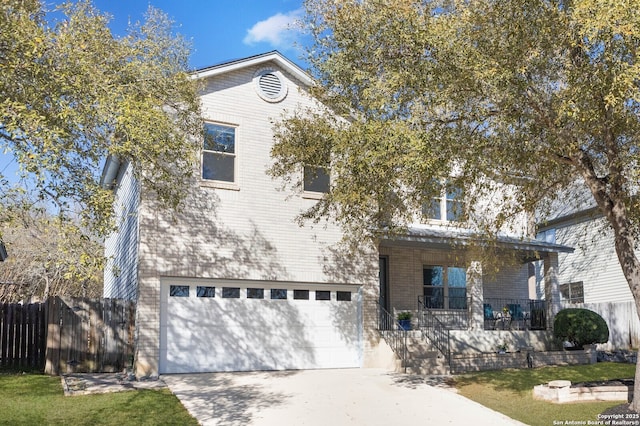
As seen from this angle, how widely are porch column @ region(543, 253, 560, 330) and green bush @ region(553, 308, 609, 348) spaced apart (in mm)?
674

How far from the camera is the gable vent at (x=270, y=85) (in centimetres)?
1688

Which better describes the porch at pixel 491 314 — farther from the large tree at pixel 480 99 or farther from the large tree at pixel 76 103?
the large tree at pixel 76 103

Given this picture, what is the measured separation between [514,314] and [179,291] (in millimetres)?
11756

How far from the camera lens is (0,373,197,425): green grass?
9.70 m

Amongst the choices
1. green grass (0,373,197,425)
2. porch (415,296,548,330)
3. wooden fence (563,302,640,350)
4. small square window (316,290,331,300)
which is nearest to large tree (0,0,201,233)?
green grass (0,373,197,425)

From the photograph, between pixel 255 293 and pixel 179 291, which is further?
pixel 255 293

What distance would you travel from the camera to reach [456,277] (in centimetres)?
2083

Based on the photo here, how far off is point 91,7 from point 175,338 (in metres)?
7.50

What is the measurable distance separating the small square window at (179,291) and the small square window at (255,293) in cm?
162

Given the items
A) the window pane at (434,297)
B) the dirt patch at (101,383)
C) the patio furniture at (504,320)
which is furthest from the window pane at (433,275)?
the dirt patch at (101,383)

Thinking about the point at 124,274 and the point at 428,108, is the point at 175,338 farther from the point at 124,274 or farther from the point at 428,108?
the point at 428,108

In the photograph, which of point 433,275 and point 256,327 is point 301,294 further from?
point 433,275

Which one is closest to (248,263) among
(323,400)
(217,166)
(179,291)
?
(179,291)

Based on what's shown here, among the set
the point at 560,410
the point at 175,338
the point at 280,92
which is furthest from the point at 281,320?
the point at 560,410
